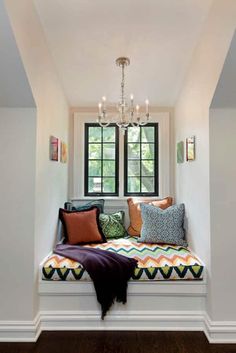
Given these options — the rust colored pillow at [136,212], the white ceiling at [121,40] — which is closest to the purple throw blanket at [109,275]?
the rust colored pillow at [136,212]

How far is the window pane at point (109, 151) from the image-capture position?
3.67m

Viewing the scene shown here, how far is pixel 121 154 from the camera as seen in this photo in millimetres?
3611

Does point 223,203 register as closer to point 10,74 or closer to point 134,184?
point 134,184

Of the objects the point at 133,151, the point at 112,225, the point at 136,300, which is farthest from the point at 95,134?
the point at 136,300

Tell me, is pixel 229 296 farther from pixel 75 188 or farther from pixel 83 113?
pixel 83 113

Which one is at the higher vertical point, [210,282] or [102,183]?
[102,183]

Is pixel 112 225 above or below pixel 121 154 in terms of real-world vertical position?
below

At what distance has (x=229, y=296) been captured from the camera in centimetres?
203

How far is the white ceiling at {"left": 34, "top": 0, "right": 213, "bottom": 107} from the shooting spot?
1.92m

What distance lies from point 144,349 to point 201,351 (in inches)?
16.0

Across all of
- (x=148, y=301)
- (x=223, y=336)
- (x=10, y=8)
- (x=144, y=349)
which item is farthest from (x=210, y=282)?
(x=10, y=8)

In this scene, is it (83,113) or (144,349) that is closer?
(144,349)

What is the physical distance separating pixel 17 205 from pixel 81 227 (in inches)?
36.5

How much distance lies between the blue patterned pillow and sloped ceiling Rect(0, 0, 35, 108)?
1.66 meters
